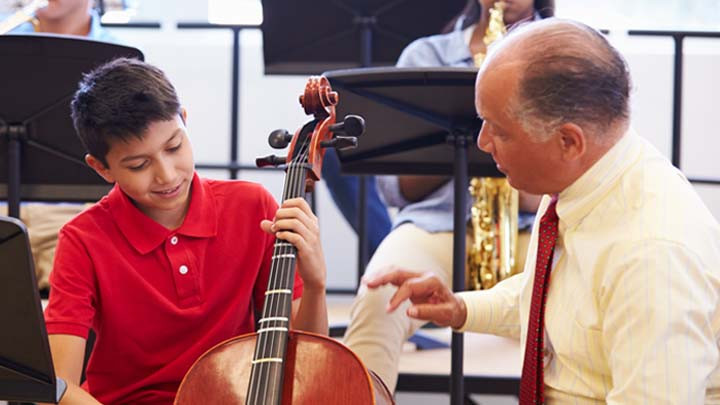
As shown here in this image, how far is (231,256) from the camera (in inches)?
74.1

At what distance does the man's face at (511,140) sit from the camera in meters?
1.48

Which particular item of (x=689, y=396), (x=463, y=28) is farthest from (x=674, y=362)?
(x=463, y=28)

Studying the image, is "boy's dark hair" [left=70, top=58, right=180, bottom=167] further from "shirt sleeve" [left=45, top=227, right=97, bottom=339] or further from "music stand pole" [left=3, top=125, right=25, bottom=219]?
"music stand pole" [left=3, top=125, right=25, bottom=219]

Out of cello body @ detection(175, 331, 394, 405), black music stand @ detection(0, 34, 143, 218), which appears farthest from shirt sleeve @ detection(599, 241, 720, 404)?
black music stand @ detection(0, 34, 143, 218)

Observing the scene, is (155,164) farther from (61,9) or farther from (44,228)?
(61,9)

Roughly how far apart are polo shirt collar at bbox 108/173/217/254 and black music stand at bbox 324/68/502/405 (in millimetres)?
390

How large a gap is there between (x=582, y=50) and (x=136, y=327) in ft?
3.14

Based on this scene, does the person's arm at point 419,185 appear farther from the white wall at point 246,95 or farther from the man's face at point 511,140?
the white wall at point 246,95

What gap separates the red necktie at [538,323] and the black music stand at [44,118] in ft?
3.35

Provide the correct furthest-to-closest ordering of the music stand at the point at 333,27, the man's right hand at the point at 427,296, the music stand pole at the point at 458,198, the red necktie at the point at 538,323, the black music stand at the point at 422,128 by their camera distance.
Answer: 1. the music stand at the point at 333,27
2. the music stand pole at the point at 458,198
3. the black music stand at the point at 422,128
4. the man's right hand at the point at 427,296
5. the red necktie at the point at 538,323

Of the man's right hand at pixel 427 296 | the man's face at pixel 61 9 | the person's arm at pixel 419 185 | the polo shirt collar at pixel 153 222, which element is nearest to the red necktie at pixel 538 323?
the man's right hand at pixel 427 296

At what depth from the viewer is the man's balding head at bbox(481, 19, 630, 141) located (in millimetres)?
1432

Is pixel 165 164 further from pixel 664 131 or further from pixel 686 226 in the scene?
pixel 664 131

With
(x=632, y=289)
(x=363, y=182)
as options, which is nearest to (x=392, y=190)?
(x=363, y=182)
